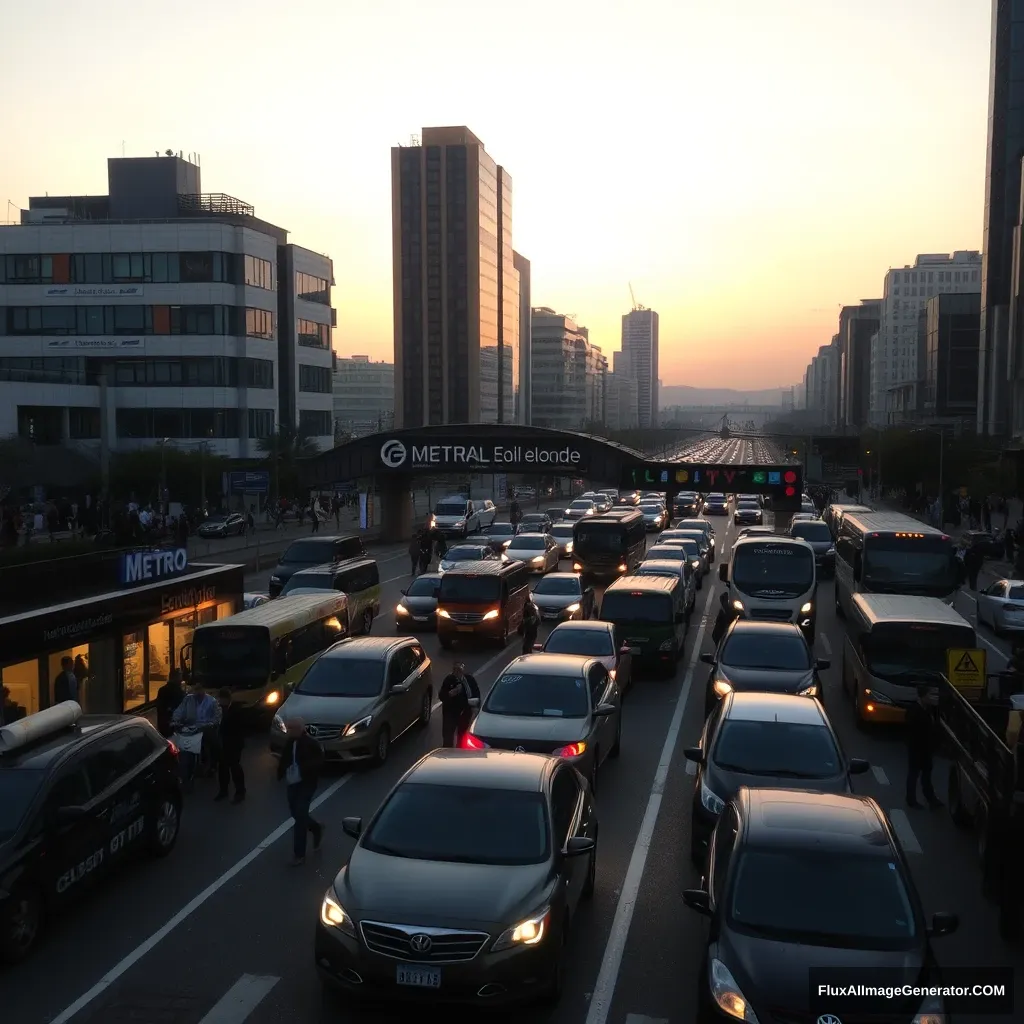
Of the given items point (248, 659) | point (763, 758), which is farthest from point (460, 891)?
point (248, 659)

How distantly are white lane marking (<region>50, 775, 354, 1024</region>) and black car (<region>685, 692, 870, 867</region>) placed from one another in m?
4.72

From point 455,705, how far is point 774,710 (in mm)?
4789

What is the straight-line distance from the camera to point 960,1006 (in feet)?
27.5

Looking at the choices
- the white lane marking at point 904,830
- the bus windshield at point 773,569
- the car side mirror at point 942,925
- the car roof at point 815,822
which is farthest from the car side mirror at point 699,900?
the bus windshield at point 773,569

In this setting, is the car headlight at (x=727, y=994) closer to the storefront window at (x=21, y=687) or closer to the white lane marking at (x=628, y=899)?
the white lane marking at (x=628, y=899)

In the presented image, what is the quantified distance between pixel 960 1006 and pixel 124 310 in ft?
235

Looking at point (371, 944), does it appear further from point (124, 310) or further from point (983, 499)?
point (124, 310)

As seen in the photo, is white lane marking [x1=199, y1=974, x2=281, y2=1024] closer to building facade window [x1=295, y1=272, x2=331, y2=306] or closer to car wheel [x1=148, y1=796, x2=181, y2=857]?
car wheel [x1=148, y1=796, x2=181, y2=857]

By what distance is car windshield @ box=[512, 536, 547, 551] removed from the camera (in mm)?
38906

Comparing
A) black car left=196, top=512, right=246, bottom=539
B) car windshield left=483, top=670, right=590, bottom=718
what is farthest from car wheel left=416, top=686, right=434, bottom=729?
black car left=196, top=512, right=246, bottom=539

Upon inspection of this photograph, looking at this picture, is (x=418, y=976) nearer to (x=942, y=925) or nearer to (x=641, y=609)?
(x=942, y=925)

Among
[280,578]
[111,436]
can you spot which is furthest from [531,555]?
[111,436]

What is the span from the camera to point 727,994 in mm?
6930

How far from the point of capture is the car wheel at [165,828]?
37.4ft
